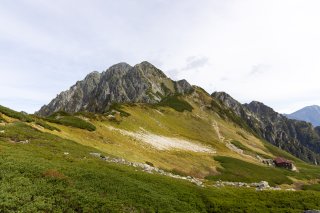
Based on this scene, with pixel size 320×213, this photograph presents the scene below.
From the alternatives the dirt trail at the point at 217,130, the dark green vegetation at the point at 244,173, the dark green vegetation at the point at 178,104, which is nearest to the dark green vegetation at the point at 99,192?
the dark green vegetation at the point at 244,173

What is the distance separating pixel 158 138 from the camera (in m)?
97.7

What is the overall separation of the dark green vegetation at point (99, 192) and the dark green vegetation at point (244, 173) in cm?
3429

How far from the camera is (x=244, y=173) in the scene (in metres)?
87.7

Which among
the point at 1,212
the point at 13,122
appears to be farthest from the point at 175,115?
the point at 1,212

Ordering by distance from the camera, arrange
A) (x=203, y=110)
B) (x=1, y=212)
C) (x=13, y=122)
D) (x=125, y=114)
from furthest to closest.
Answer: (x=203, y=110) < (x=125, y=114) < (x=13, y=122) < (x=1, y=212)

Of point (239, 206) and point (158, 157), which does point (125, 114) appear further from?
point (239, 206)

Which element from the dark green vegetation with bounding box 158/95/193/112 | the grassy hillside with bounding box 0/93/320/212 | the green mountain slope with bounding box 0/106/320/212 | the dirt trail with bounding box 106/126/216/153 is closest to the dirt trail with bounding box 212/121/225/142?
the dark green vegetation with bounding box 158/95/193/112

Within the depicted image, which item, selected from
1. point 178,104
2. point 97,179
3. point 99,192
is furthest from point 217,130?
point 99,192

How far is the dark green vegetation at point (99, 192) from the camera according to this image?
97.4ft

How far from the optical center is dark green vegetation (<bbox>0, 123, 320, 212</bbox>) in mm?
29688

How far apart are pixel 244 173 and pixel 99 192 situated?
62081mm

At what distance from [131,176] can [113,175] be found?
117 inches

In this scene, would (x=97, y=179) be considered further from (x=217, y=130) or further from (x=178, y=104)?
(x=178, y=104)

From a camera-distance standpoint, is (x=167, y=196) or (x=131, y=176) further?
(x=131, y=176)
